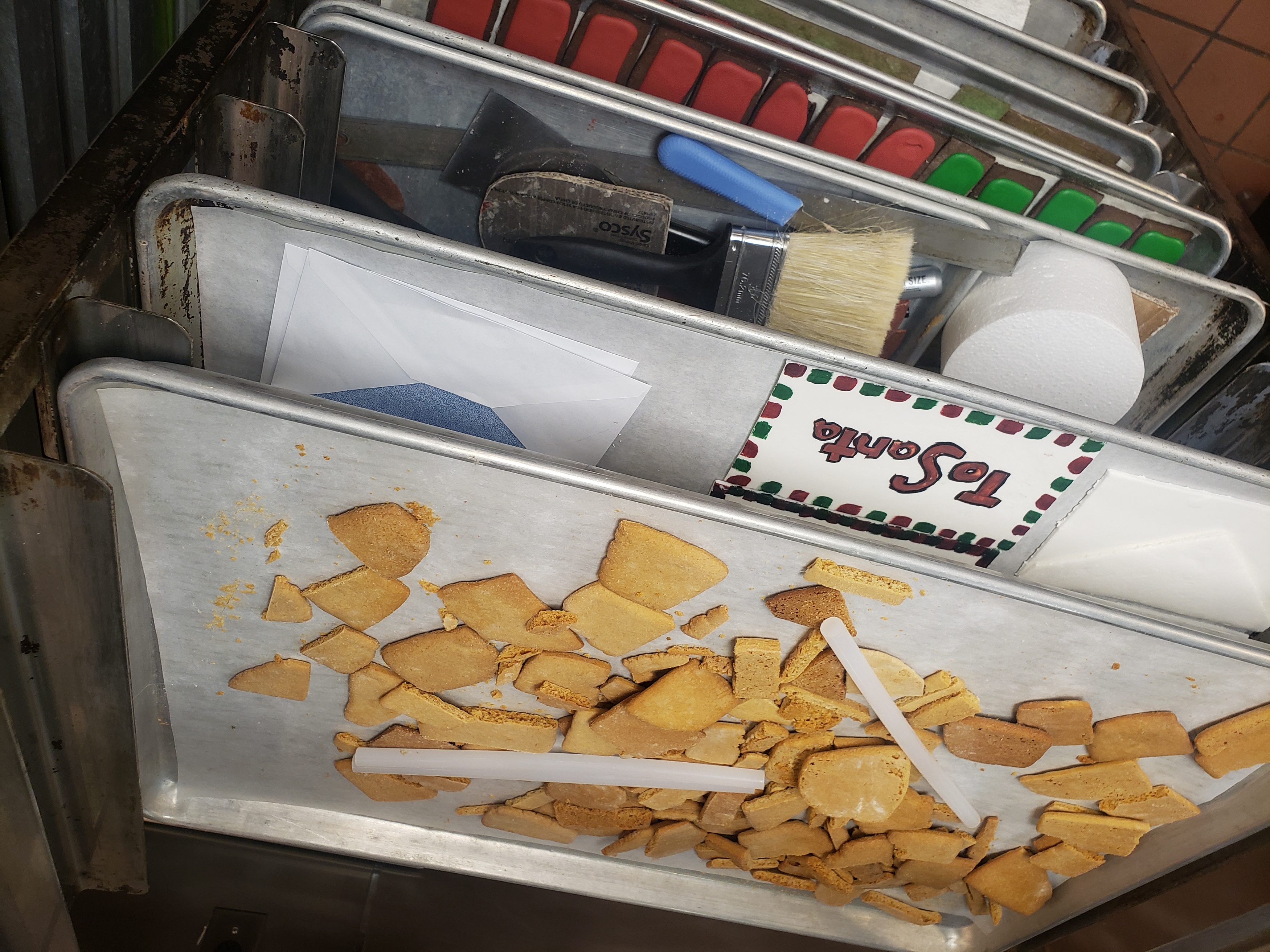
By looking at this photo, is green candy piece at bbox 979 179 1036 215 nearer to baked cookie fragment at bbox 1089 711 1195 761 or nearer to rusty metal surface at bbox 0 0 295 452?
baked cookie fragment at bbox 1089 711 1195 761

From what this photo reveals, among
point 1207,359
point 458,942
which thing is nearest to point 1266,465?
point 1207,359

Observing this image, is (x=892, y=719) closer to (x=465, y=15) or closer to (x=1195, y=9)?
(x=465, y=15)

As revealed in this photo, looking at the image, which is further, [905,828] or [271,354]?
[905,828]

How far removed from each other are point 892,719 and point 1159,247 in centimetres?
52

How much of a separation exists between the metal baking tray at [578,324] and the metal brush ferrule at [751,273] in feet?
0.49

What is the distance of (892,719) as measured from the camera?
639 millimetres

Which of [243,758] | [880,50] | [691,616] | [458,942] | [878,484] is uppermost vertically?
[880,50]

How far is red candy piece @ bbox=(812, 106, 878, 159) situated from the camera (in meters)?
0.72

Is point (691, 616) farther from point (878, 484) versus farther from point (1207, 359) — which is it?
point (1207, 359)

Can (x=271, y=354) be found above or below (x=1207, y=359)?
below

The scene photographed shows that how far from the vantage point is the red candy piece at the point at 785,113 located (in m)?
0.71

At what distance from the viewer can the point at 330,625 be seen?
1.96 feet

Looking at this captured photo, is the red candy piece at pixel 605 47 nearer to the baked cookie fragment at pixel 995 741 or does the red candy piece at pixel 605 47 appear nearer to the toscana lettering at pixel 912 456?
the toscana lettering at pixel 912 456

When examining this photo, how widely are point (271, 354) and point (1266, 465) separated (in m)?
0.83
